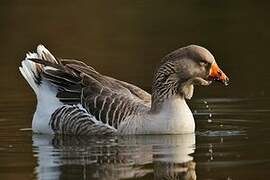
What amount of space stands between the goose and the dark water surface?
241 mm

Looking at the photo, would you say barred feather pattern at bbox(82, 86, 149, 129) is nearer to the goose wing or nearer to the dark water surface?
the goose wing

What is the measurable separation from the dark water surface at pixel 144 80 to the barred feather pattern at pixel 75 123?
222 millimetres

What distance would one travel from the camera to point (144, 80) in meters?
22.9

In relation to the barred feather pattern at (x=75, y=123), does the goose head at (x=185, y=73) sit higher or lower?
higher

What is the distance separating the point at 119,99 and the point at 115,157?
2.13 metres

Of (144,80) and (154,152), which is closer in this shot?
(154,152)

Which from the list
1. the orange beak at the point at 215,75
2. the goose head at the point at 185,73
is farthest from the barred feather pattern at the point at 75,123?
the orange beak at the point at 215,75

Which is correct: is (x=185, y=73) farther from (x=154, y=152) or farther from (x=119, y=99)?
(x=154, y=152)

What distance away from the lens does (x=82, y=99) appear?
17.1m

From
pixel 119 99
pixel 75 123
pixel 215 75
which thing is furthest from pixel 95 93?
pixel 215 75

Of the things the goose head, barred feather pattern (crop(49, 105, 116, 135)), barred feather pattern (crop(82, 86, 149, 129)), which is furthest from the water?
the goose head

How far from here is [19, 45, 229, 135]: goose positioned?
16.5 meters

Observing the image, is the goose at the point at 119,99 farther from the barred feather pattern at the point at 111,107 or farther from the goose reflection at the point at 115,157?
the goose reflection at the point at 115,157

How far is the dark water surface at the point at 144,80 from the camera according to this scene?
14.1 m
